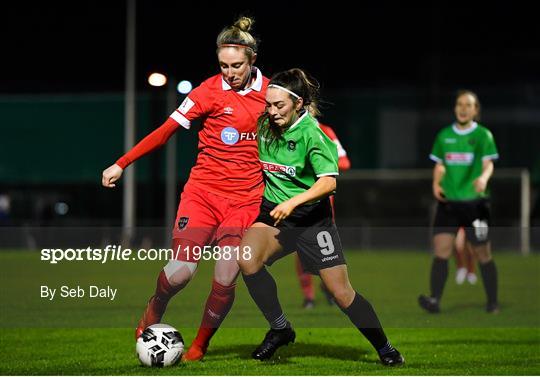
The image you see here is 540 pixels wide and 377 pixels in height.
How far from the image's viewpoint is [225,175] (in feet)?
24.7

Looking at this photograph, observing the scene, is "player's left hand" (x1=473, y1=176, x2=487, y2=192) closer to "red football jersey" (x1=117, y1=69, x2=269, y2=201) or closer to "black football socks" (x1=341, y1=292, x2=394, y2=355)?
"red football jersey" (x1=117, y1=69, x2=269, y2=201)

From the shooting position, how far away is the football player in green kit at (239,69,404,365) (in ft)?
22.7

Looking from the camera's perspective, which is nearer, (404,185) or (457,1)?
(404,185)

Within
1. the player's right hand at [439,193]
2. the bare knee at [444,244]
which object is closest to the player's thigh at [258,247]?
the bare knee at [444,244]

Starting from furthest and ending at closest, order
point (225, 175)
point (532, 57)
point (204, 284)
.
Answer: point (532, 57) → point (204, 284) → point (225, 175)

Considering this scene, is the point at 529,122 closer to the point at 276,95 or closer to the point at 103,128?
A: the point at 103,128

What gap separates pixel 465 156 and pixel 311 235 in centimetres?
467

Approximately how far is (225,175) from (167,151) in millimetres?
20161

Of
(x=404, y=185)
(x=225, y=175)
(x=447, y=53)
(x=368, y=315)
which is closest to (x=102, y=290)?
(x=225, y=175)

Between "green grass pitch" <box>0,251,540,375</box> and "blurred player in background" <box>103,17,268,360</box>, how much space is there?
0.26 meters

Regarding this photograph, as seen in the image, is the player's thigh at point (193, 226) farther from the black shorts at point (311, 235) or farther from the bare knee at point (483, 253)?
the bare knee at point (483, 253)

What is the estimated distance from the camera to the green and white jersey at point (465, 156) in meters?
11.2

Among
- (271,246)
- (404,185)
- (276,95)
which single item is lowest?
(404,185)

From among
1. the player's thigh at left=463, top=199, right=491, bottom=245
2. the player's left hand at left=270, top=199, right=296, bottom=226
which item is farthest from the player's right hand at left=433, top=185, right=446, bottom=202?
the player's left hand at left=270, top=199, right=296, bottom=226
